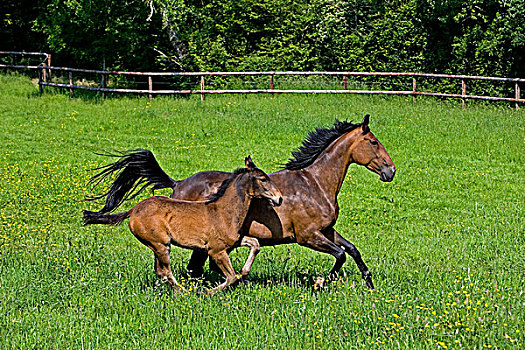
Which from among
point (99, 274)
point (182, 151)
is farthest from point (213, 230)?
point (182, 151)

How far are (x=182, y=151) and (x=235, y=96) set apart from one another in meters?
8.80

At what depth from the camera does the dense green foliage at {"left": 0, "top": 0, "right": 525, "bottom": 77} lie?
29.6m

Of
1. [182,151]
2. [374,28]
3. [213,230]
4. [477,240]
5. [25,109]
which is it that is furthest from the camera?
[374,28]

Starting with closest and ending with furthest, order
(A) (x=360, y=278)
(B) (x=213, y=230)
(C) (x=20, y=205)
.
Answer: (B) (x=213, y=230) → (A) (x=360, y=278) → (C) (x=20, y=205)

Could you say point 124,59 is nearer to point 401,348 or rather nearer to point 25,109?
point 25,109

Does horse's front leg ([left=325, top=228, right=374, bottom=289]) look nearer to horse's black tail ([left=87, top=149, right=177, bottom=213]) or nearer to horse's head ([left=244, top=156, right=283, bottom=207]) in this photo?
horse's head ([left=244, top=156, right=283, bottom=207])

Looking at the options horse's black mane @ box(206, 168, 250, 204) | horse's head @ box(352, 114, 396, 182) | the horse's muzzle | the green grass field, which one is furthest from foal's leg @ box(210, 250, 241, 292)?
the horse's muzzle

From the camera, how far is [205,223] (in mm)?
7953

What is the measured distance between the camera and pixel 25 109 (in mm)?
27000

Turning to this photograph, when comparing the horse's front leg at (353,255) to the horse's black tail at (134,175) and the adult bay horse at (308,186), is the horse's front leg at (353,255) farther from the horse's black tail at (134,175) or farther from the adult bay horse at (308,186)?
the horse's black tail at (134,175)

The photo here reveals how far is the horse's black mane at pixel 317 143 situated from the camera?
9.08 metres

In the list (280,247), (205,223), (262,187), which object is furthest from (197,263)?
(280,247)

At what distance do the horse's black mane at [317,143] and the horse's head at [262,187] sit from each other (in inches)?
49.9

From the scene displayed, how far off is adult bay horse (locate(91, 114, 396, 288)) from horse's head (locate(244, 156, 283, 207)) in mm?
549
